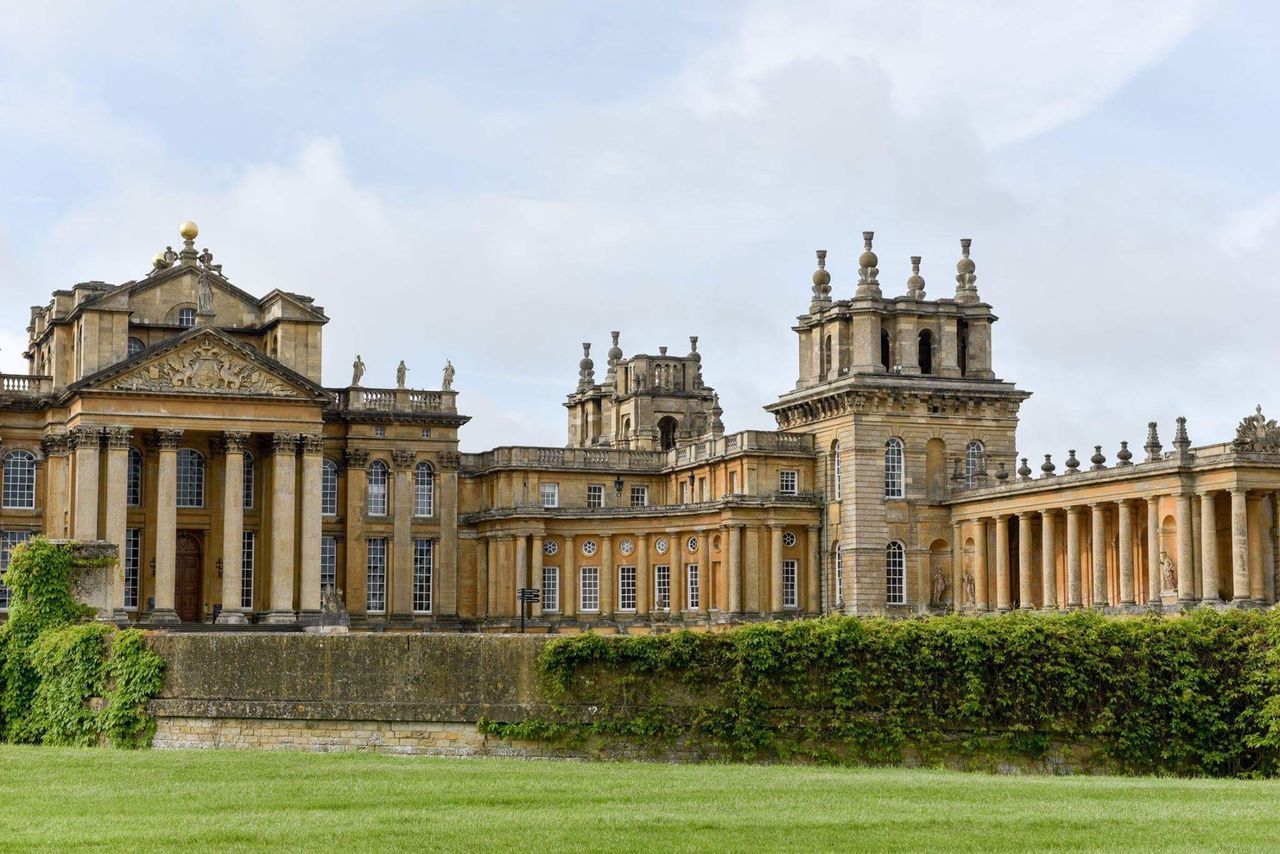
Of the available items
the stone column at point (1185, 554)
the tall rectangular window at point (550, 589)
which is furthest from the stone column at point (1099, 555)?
the tall rectangular window at point (550, 589)

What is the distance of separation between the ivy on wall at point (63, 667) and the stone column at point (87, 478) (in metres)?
21.1

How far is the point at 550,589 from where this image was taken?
75000 millimetres

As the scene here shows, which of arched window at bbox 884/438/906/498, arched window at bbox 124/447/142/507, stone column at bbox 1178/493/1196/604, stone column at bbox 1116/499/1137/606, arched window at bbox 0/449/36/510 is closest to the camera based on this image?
stone column at bbox 1178/493/1196/604

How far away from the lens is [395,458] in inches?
2751

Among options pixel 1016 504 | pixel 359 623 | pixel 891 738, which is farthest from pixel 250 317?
pixel 891 738

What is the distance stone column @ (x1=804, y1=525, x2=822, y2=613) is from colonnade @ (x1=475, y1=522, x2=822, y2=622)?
0.12ft

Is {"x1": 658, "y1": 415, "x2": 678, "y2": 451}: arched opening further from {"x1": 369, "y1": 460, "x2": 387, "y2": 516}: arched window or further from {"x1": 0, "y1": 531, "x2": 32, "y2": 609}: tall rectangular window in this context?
{"x1": 0, "y1": 531, "x2": 32, "y2": 609}: tall rectangular window

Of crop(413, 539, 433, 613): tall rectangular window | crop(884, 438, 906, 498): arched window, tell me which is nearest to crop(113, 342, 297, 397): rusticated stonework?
crop(413, 539, 433, 613): tall rectangular window

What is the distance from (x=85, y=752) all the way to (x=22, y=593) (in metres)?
8.15

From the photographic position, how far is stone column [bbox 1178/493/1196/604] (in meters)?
57.6

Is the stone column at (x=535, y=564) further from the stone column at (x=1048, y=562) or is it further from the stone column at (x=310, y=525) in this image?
the stone column at (x=1048, y=562)

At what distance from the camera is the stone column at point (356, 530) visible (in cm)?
6906

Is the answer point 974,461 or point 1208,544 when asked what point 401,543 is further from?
point 1208,544

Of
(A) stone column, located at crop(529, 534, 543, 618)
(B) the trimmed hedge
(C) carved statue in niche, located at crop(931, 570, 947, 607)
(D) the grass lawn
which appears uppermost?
A: (A) stone column, located at crop(529, 534, 543, 618)
